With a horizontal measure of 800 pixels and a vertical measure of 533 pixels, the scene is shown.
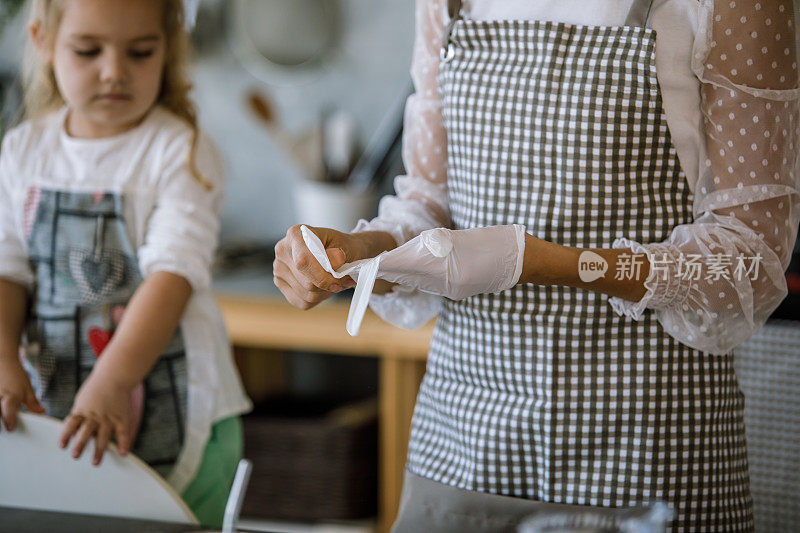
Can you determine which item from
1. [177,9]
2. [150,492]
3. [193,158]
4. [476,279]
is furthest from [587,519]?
[177,9]

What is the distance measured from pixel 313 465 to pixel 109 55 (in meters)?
1.32

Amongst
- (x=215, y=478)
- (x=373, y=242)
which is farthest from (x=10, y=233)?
(x=373, y=242)

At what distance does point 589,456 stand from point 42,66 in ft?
2.74

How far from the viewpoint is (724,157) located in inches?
33.2

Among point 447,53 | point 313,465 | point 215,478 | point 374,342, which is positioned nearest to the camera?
point 447,53

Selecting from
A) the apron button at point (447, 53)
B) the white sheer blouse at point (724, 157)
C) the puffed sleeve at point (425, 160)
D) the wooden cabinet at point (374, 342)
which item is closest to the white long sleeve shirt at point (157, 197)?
the puffed sleeve at point (425, 160)

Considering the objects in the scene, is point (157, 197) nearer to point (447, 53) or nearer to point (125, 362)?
point (125, 362)

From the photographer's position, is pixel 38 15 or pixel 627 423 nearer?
pixel 627 423

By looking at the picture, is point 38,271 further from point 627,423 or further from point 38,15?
point 627,423

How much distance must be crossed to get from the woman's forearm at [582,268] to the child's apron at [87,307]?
49cm

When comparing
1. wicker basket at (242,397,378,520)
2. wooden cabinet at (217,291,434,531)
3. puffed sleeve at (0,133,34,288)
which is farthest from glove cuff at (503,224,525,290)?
wicker basket at (242,397,378,520)

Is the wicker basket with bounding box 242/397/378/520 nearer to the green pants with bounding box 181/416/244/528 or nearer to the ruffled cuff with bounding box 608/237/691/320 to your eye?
the green pants with bounding box 181/416/244/528

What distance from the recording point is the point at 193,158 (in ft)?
3.55

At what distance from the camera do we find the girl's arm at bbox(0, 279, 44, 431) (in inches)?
37.6
